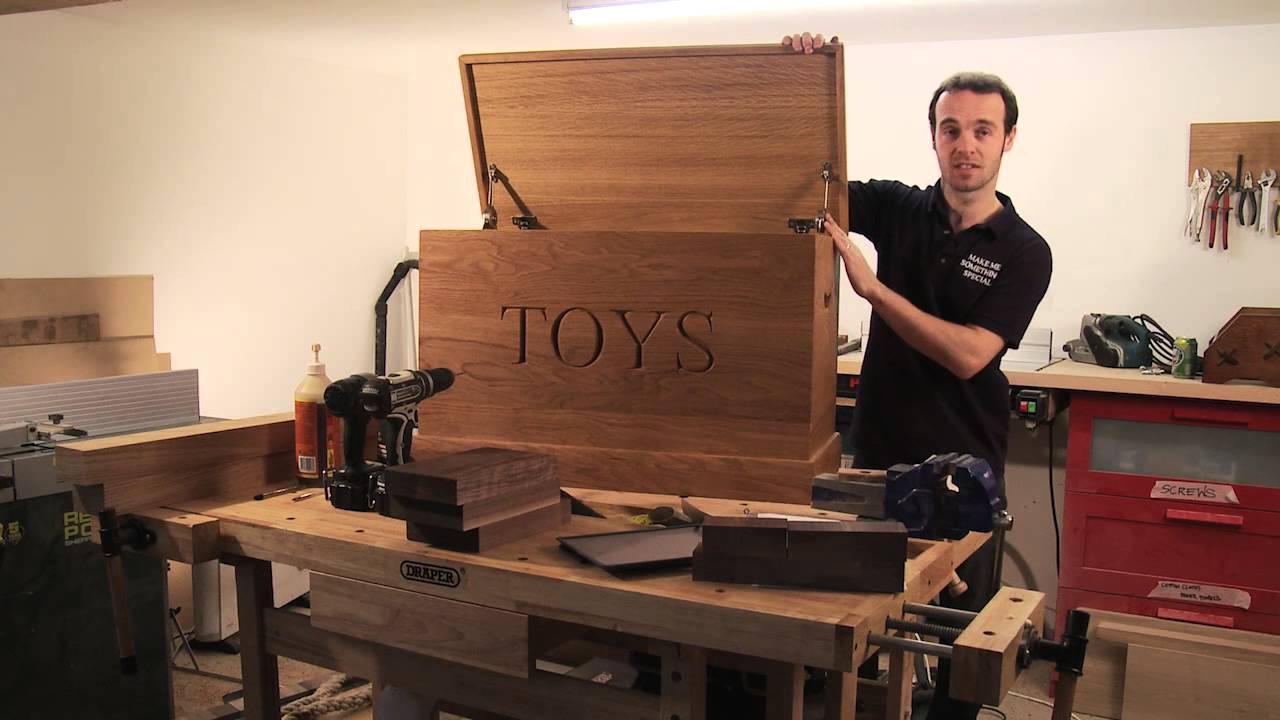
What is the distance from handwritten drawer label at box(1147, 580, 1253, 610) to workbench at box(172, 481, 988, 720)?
2.09 meters

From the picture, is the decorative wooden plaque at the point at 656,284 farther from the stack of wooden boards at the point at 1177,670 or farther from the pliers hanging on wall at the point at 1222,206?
the pliers hanging on wall at the point at 1222,206

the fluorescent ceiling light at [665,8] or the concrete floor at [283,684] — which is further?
the fluorescent ceiling light at [665,8]

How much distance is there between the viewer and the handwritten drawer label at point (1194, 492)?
123 inches

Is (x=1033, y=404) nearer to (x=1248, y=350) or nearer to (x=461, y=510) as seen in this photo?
(x=1248, y=350)

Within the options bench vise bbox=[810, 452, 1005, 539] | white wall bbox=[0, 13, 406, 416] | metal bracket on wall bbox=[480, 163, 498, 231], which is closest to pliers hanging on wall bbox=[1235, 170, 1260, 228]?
bench vise bbox=[810, 452, 1005, 539]

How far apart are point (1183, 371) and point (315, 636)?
288 cm

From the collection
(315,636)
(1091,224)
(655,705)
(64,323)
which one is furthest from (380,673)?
(1091,224)

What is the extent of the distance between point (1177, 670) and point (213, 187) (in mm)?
4071

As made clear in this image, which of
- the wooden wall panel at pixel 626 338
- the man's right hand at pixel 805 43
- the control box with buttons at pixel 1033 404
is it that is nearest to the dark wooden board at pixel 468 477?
the wooden wall panel at pixel 626 338

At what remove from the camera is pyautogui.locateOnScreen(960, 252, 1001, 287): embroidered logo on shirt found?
6.96 ft

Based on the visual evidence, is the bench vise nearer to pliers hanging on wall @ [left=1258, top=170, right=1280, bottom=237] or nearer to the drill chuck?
the drill chuck

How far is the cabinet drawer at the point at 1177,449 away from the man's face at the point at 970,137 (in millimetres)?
1405

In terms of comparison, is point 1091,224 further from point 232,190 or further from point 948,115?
point 232,190

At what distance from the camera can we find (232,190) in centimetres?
461
